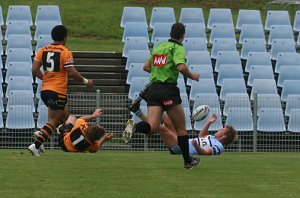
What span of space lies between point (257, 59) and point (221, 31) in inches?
85.0

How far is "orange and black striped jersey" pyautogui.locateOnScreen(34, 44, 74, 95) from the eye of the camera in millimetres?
16281

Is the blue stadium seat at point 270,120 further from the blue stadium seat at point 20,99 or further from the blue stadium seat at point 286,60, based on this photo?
the blue stadium seat at point 20,99

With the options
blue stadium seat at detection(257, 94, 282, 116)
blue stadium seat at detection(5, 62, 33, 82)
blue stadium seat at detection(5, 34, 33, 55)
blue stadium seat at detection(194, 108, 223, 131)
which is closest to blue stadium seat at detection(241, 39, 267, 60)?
blue stadium seat at detection(257, 94, 282, 116)

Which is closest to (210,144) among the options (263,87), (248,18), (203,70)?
(263,87)

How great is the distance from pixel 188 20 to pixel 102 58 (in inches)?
123

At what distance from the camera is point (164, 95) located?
14789 millimetres

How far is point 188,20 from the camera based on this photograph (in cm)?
2806

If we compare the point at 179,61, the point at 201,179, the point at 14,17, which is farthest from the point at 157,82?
the point at 14,17

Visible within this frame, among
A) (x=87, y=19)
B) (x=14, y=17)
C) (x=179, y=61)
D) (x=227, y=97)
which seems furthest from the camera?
(x=87, y=19)

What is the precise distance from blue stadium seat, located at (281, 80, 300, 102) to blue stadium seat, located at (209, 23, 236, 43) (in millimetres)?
3339

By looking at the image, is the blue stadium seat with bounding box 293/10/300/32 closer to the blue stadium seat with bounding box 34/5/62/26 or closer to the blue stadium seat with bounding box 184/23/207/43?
the blue stadium seat with bounding box 184/23/207/43

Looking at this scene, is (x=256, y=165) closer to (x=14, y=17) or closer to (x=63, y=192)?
(x=63, y=192)

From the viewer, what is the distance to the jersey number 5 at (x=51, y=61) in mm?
16281

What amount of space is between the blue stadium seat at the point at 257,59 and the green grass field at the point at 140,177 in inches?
338
